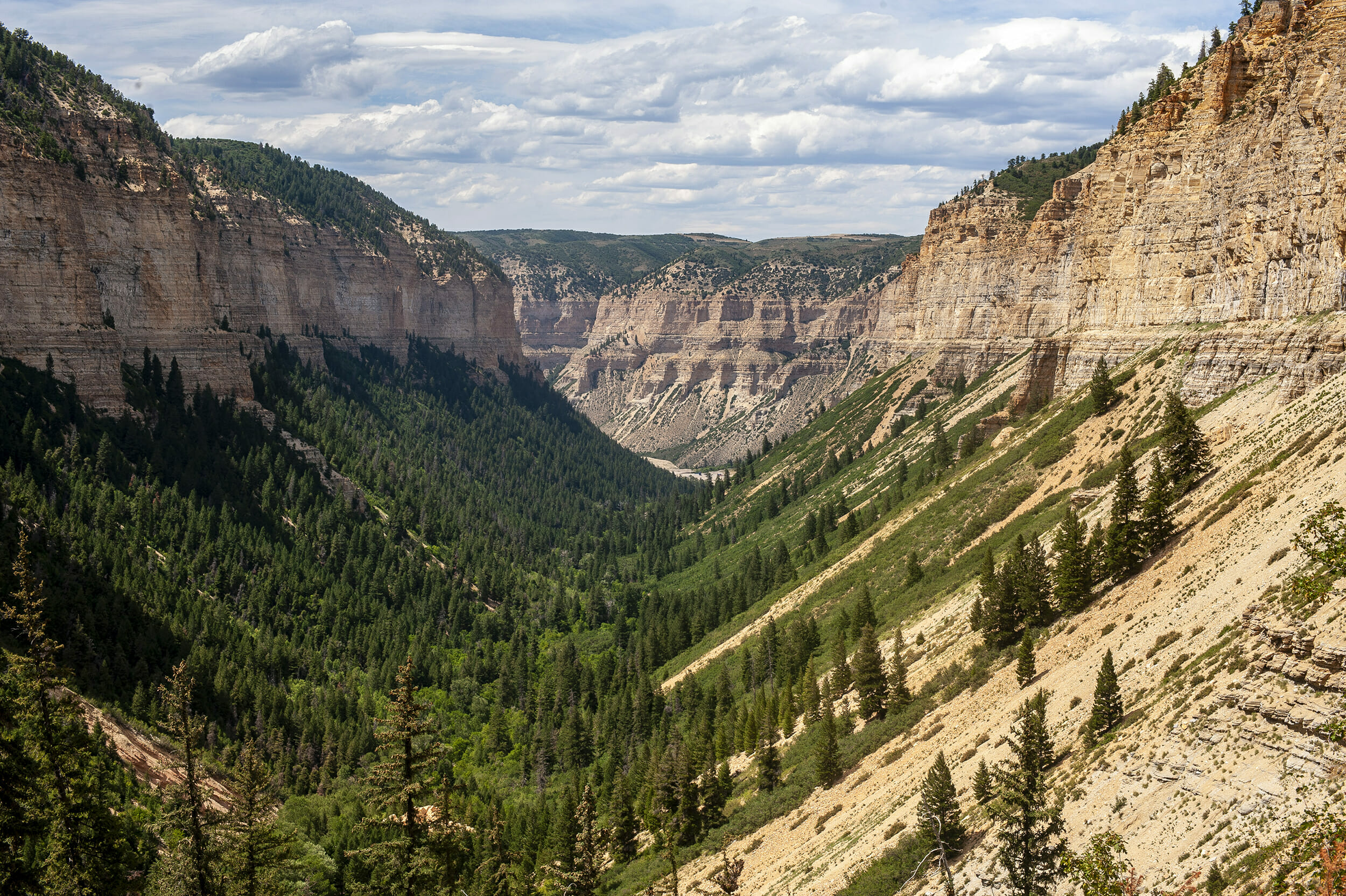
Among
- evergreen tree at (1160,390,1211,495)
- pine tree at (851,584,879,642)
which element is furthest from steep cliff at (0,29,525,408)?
evergreen tree at (1160,390,1211,495)

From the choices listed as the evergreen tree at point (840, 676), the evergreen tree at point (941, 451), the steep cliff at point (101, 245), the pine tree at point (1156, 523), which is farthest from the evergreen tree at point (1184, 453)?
the steep cliff at point (101, 245)

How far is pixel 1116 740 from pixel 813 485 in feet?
407

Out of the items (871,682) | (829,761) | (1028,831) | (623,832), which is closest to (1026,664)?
(829,761)

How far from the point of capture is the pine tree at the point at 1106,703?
38719 mm

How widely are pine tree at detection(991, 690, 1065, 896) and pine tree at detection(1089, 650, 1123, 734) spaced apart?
4.45 m

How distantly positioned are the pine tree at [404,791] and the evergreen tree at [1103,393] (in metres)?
65.4

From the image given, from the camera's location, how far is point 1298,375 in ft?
193

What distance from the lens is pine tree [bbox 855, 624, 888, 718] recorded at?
61625mm

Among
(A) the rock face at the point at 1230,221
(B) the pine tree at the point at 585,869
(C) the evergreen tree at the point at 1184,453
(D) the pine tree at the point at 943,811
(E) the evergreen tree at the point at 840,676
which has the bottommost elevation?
(E) the evergreen tree at the point at 840,676

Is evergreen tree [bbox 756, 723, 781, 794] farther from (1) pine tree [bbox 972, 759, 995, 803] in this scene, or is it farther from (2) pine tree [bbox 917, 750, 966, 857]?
(2) pine tree [bbox 917, 750, 966, 857]

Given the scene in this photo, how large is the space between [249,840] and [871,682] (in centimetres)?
3864

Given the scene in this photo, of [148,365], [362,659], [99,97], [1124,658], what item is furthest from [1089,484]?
[99,97]

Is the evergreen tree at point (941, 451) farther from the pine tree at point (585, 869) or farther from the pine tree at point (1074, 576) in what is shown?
the pine tree at point (585, 869)

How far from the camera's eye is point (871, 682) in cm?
6244
